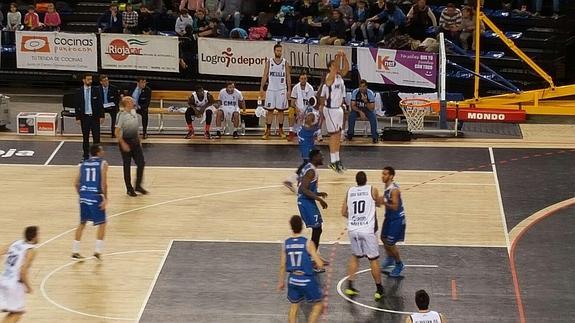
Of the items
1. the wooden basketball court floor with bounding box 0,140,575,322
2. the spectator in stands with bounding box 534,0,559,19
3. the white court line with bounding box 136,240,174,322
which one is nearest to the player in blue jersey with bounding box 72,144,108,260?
the wooden basketball court floor with bounding box 0,140,575,322

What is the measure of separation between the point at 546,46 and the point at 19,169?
612 inches

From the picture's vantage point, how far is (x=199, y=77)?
34.7m

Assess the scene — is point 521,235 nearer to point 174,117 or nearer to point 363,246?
point 363,246

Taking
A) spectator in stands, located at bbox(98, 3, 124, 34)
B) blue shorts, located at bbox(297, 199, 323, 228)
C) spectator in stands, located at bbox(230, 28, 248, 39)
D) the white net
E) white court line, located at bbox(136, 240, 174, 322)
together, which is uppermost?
spectator in stands, located at bbox(98, 3, 124, 34)

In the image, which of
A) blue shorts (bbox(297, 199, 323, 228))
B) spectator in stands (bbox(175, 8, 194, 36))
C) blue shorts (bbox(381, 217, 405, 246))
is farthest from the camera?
spectator in stands (bbox(175, 8, 194, 36))

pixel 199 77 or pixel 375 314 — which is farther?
pixel 199 77

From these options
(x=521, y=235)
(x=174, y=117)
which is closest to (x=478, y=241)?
(x=521, y=235)

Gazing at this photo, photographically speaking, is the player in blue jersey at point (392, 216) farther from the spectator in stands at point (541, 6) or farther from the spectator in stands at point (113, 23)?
the spectator in stands at point (113, 23)

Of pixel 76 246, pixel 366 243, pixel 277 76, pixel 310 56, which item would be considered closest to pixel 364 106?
pixel 277 76

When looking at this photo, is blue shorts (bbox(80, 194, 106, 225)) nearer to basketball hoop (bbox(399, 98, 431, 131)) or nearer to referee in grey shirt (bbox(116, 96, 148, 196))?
referee in grey shirt (bbox(116, 96, 148, 196))

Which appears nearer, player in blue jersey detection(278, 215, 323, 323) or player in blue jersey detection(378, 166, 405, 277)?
player in blue jersey detection(278, 215, 323, 323)

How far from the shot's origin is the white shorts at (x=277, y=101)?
2980cm

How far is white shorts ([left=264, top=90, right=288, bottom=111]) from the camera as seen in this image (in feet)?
97.8

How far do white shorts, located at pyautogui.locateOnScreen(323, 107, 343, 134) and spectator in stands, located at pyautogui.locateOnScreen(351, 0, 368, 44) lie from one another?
27.0 ft
